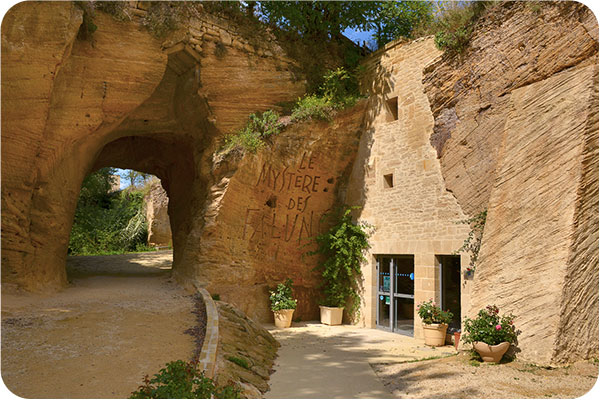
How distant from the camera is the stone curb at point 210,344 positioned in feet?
16.4

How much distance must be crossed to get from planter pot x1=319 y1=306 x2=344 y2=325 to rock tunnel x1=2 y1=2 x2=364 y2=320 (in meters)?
0.73

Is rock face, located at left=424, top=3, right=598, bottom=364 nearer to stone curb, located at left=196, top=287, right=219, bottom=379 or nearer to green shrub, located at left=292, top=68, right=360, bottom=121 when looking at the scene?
green shrub, located at left=292, top=68, right=360, bottom=121

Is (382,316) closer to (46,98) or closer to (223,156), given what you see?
(223,156)

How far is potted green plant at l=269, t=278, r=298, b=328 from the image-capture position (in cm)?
1123

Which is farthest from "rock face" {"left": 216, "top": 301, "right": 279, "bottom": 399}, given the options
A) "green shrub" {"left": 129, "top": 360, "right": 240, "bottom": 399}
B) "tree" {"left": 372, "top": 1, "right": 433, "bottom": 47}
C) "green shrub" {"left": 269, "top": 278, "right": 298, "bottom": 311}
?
"tree" {"left": 372, "top": 1, "right": 433, "bottom": 47}

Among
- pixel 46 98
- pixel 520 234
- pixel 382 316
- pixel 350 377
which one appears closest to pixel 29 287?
pixel 46 98

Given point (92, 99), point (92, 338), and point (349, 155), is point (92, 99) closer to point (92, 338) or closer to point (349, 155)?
point (92, 338)

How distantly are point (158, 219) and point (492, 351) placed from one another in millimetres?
18283

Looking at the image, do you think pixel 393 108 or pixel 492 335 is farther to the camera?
pixel 393 108

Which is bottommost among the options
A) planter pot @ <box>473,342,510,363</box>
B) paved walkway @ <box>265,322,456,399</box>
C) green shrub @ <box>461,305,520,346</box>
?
paved walkway @ <box>265,322,456,399</box>

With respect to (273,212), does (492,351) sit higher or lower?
lower

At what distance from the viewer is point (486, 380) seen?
6.19 metres

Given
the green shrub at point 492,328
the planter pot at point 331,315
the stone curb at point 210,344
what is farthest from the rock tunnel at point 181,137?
the green shrub at point 492,328

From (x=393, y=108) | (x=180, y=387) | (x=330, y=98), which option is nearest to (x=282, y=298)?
(x=330, y=98)
